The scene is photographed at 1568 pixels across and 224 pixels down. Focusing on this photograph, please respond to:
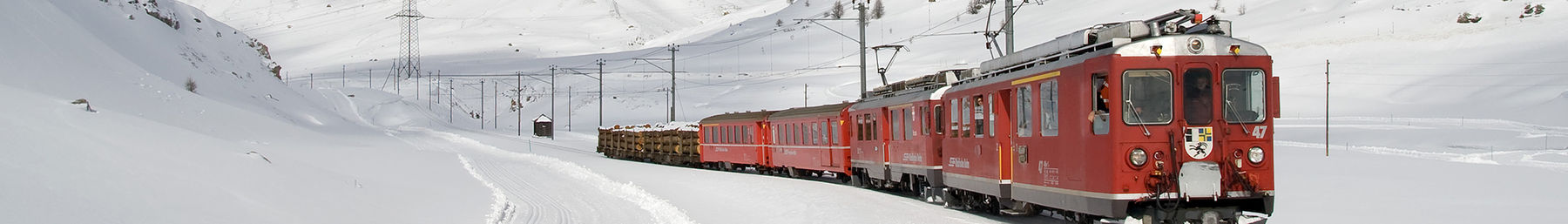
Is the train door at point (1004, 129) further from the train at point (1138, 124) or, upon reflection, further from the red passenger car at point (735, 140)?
the red passenger car at point (735, 140)

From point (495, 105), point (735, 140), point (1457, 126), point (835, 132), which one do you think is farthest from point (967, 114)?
point (495, 105)

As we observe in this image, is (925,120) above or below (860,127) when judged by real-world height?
above

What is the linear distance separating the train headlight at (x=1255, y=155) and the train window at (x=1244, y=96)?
0.92 ft

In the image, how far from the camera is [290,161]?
2150 cm

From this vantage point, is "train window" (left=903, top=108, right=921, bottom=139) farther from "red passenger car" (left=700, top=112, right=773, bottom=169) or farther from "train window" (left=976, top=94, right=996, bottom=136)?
"red passenger car" (left=700, top=112, right=773, bottom=169)

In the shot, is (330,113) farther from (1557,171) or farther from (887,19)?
(887,19)

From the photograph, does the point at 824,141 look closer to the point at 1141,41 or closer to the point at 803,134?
the point at 803,134

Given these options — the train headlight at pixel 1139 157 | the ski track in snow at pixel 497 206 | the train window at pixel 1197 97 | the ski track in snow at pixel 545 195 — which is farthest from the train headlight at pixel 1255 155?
the ski track in snow at pixel 497 206

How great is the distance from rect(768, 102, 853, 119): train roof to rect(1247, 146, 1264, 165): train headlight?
1562 cm

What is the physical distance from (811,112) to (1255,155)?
18.5m

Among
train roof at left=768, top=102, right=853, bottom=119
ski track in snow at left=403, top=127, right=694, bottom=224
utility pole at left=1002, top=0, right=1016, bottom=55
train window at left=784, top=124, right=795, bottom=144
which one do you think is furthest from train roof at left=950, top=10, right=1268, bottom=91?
train window at left=784, top=124, right=795, bottom=144

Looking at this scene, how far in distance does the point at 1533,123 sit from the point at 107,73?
40811 mm

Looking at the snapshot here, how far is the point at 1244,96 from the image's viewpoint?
12.9m

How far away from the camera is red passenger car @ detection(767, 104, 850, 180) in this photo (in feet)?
92.6
